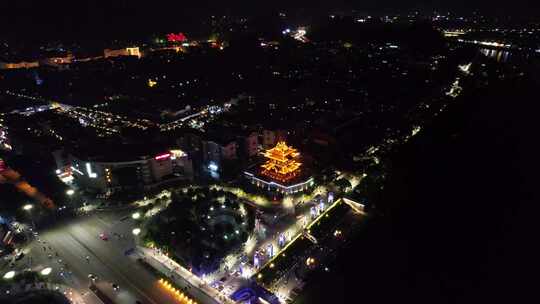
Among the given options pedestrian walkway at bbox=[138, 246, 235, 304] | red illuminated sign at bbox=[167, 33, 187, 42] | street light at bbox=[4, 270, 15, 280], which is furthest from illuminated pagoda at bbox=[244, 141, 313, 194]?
red illuminated sign at bbox=[167, 33, 187, 42]

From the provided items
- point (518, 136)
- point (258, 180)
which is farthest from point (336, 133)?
point (518, 136)

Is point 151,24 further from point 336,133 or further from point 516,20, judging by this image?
point 516,20

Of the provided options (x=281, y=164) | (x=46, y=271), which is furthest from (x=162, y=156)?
(x=46, y=271)

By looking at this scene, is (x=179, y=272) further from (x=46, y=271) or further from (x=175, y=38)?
(x=175, y=38)

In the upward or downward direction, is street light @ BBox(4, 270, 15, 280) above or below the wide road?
above

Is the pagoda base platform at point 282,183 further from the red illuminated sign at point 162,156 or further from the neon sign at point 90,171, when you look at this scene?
the neon sign at point 90,171

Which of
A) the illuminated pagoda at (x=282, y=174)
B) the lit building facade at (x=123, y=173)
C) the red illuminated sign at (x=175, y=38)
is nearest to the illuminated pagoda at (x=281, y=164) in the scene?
the illuminated pagoda at (x=282, y=174)

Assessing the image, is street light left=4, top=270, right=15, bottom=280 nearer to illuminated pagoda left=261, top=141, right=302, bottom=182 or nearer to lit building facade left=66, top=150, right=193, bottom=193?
lit building facade left=66, top=150, right=193, bottom=193
